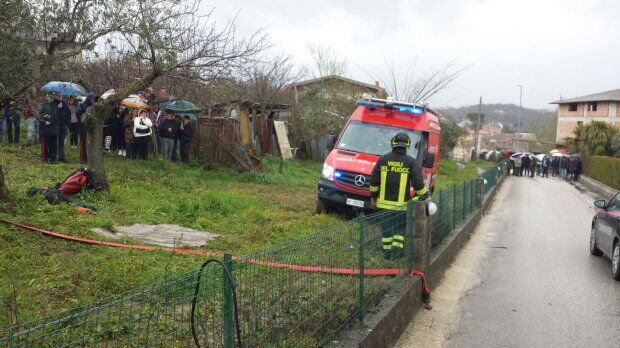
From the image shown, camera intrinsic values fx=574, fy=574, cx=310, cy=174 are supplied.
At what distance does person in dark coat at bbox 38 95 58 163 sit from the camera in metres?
12.2

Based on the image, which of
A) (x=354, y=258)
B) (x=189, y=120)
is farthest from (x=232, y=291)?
(x=189, y=120)

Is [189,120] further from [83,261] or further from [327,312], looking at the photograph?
[327,312]

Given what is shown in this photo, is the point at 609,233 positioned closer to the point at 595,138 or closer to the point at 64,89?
the point at 64,89

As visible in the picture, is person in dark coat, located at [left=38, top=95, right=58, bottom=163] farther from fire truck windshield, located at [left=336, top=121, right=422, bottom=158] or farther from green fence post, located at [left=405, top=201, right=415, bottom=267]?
green fence post, located at [left=405, top=201, right=415, bottom=267]

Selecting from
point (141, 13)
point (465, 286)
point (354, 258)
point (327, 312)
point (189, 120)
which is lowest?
point (465, 286)

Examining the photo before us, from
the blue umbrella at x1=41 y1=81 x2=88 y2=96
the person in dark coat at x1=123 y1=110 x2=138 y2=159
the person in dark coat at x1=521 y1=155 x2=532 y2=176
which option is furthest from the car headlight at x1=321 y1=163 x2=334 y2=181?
the person in dark coat at x1=521 y1=155 x2=532 y2=176

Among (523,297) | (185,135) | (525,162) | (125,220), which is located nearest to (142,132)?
(185,135)

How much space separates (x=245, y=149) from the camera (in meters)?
17.5

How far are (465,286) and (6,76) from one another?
692cm

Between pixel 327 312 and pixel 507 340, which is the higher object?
pixel 327 312

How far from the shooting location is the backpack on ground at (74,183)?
9797 millimetres

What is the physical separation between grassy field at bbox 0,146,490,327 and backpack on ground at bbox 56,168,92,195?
18cm

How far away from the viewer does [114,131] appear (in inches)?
645

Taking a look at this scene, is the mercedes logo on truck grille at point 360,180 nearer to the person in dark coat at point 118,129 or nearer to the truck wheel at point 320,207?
the truck wheel at point 320,207
